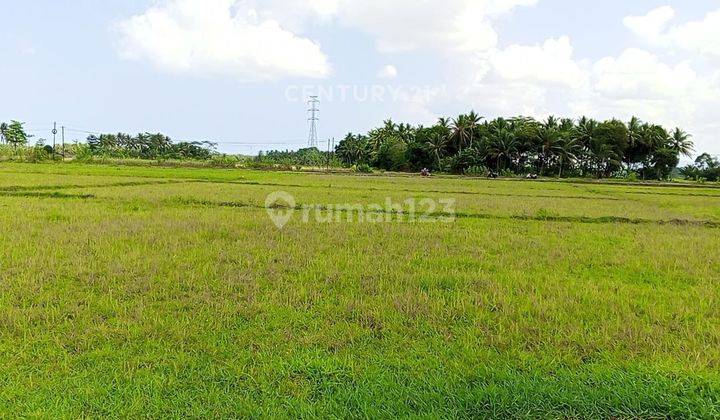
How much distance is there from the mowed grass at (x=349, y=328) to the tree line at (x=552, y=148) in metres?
41.1

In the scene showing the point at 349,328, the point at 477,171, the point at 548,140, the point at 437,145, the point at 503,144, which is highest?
the point at 548,140

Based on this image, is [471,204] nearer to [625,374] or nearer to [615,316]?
[615,316]

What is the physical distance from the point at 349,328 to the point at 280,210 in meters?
8.30

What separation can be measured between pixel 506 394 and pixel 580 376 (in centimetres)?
59

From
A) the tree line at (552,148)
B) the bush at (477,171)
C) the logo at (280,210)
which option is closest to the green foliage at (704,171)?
the tree line at (552,148)

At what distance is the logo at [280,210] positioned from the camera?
956cm

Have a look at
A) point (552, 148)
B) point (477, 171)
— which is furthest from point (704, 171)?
point (477, 171)

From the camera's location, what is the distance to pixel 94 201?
12.4 metres

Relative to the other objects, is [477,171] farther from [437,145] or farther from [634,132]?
[634,132]

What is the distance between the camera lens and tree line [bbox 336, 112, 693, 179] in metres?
45.1

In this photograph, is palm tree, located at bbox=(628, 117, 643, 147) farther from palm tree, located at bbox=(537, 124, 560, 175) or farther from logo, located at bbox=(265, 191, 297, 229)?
logo, located at bbox=(265, 191, 297, 229)

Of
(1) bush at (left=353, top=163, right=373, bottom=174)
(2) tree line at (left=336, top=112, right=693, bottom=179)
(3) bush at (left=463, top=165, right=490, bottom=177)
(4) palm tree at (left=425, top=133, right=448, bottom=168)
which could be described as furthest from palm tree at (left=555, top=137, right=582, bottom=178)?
(1) bush at (left=353, top=163, right=373, bottom=174)

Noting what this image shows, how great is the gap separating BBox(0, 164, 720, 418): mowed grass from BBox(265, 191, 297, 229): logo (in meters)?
2.16

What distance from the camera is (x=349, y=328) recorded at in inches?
142
